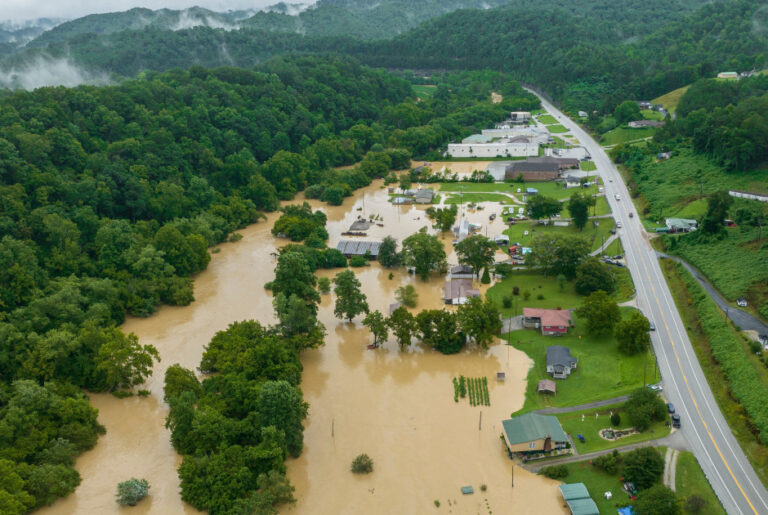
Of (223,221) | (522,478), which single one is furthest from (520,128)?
(522,478)

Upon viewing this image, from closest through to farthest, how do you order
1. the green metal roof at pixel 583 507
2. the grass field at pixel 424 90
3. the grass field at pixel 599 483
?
the green metal roof at pixel 583 507, the grass field at pixel 599 483, the grass field at pixel 424 90

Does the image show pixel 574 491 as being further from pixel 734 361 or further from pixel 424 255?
pixel 424 255

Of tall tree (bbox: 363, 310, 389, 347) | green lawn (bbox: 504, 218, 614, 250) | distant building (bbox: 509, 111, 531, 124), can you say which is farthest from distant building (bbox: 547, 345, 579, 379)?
distant building (bbox: 509, 111, 531, 124)

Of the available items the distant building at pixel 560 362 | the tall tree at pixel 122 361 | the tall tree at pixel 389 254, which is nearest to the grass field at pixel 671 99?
the tall tree at pixel 389 254

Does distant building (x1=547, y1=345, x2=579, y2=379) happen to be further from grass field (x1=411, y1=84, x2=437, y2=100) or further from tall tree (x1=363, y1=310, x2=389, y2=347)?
grass field (x1=411, y1=84, x2=437, y2=100)

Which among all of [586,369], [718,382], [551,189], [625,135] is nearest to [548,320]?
[586,369]

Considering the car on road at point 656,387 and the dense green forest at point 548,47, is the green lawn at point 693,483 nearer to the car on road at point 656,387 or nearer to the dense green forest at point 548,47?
the car on road at point 656,387
